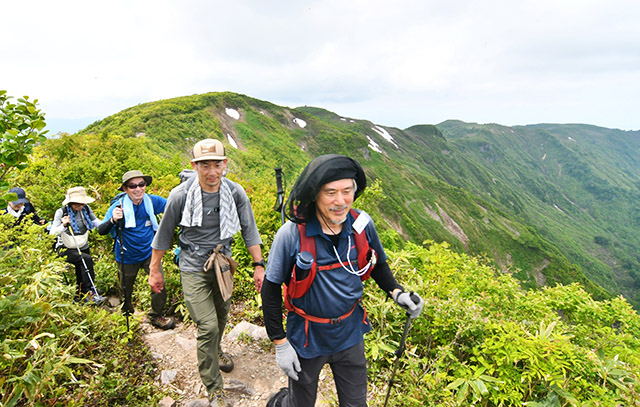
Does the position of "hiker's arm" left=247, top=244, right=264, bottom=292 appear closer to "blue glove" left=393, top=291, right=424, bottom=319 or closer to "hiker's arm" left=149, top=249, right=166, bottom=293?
"hiker's arm" left=149, top=249, right=166, bottom=293

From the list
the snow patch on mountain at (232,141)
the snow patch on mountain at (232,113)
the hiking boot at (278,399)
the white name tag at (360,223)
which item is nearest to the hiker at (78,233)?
the hiking boot at (278,399)

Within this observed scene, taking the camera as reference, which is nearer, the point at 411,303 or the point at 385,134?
the point at 411,303

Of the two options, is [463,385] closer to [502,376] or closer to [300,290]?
[502,376]

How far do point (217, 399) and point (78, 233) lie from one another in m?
3.70

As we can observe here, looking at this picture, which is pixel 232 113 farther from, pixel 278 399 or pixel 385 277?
pixel 385 277

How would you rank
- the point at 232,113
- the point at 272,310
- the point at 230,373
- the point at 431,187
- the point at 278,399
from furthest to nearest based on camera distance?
the point at 431,187 → the point at 232,113 → the point at 230,373 → the point at 278,399 → the point at 272,310

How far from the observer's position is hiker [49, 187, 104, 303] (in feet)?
15.8

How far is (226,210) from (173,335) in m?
2.46

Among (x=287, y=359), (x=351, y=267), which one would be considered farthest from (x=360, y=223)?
(x=287, y=359)

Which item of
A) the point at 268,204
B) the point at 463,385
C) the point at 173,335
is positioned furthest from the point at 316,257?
the point at 268,204

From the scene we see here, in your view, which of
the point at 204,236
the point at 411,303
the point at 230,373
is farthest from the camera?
the point at 230,373

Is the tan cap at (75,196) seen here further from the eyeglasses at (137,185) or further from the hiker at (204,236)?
the hiker at (204,236)

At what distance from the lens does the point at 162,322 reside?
15.6 ft

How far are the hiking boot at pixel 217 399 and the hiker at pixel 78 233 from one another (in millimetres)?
2802
